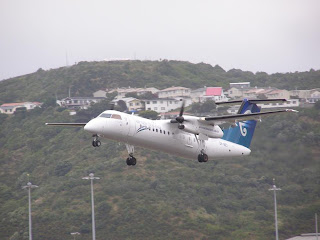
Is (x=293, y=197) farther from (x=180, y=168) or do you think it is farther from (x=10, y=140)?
(x=10, y=140)

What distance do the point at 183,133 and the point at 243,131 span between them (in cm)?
652

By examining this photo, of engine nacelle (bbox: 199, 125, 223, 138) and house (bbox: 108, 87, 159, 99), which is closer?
engine nacelle (bbox: 199, 125, 223, 138)

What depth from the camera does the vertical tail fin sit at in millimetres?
44844

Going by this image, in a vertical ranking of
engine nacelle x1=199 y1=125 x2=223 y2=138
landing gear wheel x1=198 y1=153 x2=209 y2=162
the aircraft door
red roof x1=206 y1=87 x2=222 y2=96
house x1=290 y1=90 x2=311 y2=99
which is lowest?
house x1=290 y1=90 x2=311 y2=99

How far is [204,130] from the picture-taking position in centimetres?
4112

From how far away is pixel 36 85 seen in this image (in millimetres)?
Answer: 147000

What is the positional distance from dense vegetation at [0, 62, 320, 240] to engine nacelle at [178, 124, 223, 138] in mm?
7377

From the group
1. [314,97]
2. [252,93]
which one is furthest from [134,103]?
[314,97]

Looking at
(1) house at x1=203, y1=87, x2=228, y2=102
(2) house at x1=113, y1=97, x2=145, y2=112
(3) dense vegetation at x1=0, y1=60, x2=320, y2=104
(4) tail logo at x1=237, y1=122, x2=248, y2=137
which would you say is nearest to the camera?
(4) tail logo at x1=237, y1=122, x2=248, y2=137

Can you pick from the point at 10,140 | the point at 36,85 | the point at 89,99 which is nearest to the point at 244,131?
the point at 10,140

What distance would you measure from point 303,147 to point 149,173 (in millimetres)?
33974

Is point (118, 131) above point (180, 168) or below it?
above

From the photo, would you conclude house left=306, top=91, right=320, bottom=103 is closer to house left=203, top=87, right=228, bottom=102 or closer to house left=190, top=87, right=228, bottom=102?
house left=203, top=87, right=228, bottom=102

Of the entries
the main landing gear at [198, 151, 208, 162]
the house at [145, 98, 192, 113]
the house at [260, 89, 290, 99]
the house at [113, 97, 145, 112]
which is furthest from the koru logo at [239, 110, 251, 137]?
the house at [260, 89, 290, 99]
